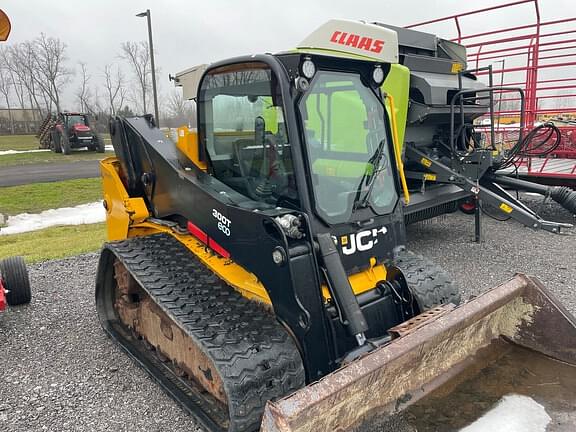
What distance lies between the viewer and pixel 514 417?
98.0 inches

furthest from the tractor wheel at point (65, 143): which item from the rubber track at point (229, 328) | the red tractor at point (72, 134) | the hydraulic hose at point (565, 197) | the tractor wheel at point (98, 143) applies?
the rubber track at point (229, 328)

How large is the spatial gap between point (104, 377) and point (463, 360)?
7.66ft

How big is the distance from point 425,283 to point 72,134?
2469cm

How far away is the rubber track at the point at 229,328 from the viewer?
2.36m

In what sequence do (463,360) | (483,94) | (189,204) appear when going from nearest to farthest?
(463,360)
(189,204)
(483,94)

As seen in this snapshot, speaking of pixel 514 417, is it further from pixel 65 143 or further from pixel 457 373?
pixel 65 143

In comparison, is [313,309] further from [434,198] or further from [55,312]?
[434,198]

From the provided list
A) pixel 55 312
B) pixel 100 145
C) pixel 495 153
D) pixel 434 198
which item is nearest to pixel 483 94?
pixel 495 153

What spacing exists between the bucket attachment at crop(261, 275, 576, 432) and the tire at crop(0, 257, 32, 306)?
3410 millimetres

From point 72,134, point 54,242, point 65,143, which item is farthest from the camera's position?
point 72,134

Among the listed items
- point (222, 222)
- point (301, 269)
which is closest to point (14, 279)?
point (222, 222)

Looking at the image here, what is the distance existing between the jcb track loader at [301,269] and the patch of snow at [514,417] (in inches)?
8.1

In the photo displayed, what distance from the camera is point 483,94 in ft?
23.5

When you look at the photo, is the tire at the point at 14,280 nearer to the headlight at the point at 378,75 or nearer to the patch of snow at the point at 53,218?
the headlight at the point at 378,75
